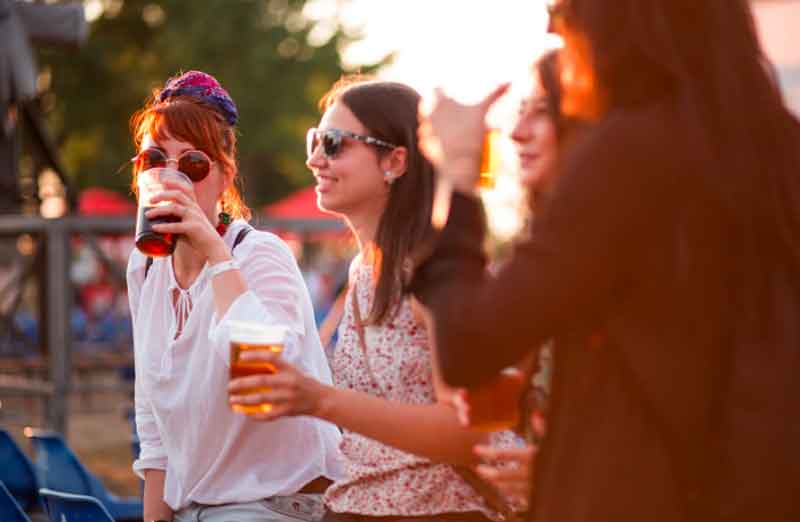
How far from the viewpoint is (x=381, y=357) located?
2586 millimetres

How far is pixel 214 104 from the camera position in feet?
10.6

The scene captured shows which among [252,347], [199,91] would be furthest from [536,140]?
[199,91]

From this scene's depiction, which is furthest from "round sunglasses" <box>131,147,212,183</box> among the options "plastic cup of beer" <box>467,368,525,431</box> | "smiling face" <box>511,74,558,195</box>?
"plastic cup of beer" <box>467,368,525,431</box>

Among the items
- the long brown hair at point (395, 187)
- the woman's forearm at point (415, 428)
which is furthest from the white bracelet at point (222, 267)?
the woman's forearm at point (415, 428)

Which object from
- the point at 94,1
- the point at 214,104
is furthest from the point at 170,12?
the point at 214,104

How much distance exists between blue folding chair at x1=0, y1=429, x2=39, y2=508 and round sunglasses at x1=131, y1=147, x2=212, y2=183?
219cm

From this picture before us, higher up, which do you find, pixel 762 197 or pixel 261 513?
pixel 762 197

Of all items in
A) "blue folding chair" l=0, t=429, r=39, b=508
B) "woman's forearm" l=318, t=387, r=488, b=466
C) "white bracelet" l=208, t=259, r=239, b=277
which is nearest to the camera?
"woman's forearm" l=318, t=387, r=488, b=466

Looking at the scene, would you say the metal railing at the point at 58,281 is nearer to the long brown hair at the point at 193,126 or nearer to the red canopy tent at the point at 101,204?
the long brown hair at the point at 193,126

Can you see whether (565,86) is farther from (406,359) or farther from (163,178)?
(163,178)

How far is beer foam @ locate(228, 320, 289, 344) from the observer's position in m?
2.13

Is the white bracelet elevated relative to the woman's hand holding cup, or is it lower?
lower

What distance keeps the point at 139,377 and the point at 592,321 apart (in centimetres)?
170

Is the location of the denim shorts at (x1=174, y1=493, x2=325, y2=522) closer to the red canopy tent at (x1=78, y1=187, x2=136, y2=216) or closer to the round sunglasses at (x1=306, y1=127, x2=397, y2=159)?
the round sunglasses at (x1=306, y1=127, x2=397, y2=159)
